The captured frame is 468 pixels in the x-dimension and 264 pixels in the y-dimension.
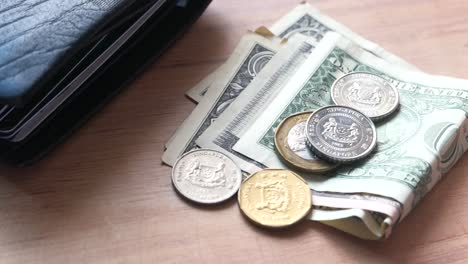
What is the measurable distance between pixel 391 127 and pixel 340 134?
6cm

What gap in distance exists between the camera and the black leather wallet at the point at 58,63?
1.94ft

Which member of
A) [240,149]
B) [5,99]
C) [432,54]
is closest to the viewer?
[5,99]

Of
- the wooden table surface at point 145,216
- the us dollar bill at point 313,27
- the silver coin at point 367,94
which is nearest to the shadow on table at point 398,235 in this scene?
the wooden table surface at point 145,216

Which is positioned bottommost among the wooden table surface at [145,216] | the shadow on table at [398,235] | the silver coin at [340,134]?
the wooden table surface at [145,216]

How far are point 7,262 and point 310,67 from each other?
0.40 metres

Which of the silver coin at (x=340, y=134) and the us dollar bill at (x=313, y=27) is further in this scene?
the us dollar bill at (x=313, y=27)

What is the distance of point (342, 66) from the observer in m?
0.78

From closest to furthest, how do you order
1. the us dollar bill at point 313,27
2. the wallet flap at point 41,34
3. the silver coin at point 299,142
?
the wallet flap at point 41,34
the silver coin at point 299,142
the us dollar bill at point 313,27

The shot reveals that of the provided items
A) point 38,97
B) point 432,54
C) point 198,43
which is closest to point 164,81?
point 198,43

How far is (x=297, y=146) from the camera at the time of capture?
2.27ft

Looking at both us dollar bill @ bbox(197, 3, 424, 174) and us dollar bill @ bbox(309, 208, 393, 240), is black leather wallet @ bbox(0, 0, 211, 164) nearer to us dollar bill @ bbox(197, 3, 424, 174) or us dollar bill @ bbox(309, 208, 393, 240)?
us dollar bill @ bbox(197, 3, 424, 174)

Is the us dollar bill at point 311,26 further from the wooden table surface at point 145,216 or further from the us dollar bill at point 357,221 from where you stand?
the us dollar bill at point 357,221

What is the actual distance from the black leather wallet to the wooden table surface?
0.02 meters

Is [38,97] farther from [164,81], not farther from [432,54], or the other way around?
[432,54]
